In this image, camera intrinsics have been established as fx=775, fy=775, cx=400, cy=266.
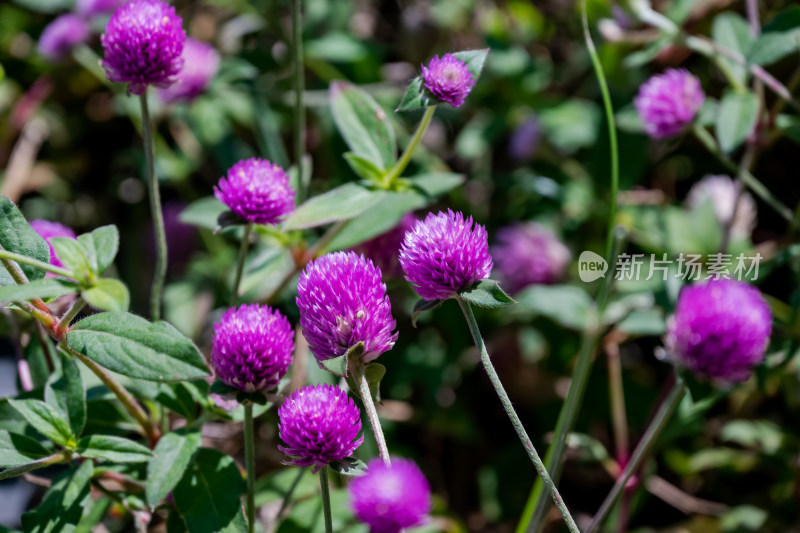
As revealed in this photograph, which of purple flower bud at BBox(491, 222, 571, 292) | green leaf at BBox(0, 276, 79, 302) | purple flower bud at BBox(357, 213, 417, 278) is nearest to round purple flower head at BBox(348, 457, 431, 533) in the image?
green leaf at BBox(0, 276, 79, 302)

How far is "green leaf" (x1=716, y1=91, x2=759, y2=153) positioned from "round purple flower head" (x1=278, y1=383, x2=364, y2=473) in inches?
39.5

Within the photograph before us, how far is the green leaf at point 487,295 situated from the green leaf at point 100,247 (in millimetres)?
476

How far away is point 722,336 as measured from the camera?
3.78 ft

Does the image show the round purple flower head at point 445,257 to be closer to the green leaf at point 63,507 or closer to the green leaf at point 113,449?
the green leaf at point 113,449

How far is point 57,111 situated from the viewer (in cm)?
253

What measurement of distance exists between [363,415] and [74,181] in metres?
1.48

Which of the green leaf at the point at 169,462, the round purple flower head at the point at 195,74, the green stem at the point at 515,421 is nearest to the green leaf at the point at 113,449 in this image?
the green leaf at the point at 169,462

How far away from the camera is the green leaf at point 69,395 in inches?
43.1

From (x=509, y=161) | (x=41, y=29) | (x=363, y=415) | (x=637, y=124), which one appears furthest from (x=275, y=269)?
(x=41, y=29)

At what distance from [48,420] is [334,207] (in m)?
0.54

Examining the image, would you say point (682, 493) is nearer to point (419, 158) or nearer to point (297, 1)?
point (419, 158)

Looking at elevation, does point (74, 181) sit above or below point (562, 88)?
below

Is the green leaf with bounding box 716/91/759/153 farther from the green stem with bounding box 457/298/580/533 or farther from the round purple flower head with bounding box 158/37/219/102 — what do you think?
the round purple flower head with bounding box 158/37/219/102

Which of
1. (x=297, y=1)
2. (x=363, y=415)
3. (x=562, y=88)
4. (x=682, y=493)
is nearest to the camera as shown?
(x=297, y=1)
